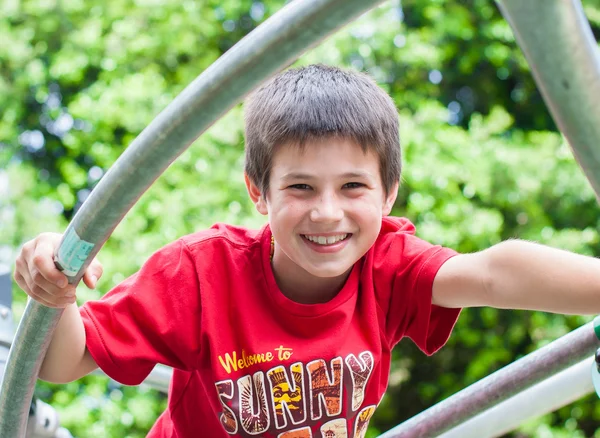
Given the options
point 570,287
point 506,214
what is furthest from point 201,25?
point 570,287

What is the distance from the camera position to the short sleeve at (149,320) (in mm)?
1128

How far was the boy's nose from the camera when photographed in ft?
3.53

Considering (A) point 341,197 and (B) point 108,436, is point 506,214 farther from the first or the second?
(A) point 341,197

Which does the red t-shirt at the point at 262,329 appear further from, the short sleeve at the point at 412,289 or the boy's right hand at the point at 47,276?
the boy's right hand at the point at 47,276

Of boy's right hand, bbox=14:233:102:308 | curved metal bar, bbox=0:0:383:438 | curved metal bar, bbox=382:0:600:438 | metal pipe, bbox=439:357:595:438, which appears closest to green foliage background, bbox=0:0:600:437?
metal pipe, bbox=439:357:595:438

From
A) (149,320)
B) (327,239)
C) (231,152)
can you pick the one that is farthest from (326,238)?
(231,152)

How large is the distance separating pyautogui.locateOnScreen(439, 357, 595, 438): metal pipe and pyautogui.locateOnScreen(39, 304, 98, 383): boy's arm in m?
0.60

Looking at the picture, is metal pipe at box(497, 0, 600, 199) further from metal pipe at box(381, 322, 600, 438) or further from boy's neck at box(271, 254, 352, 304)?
boy's neck at box(271, 254, 352, 304)

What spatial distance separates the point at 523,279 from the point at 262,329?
0.35m

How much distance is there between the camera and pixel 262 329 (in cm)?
120

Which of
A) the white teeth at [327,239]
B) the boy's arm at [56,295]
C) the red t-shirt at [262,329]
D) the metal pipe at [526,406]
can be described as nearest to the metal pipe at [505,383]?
the red t-shirt at [262,329]

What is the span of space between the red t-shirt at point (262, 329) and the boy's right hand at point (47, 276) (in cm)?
20

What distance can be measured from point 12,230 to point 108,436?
840 mm

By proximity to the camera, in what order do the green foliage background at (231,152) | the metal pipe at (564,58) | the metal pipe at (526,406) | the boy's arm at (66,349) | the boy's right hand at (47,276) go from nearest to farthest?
the metal pipe at (564,58) → the boy's right hand at (47,276) → the boy's arm at (66,349) → the metal pipe at (526,406) → the green foliage background at (231,152)
